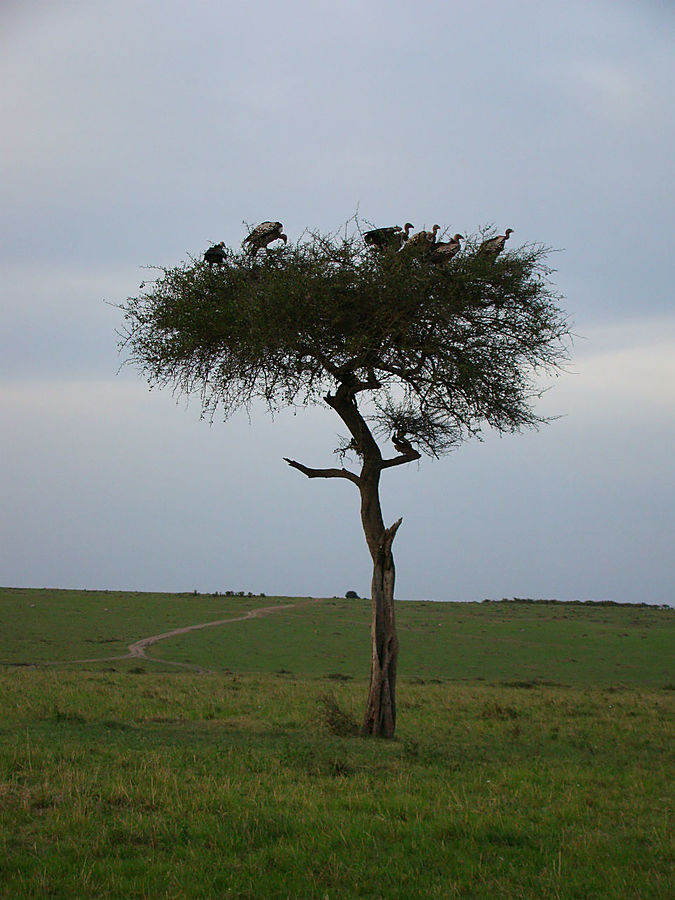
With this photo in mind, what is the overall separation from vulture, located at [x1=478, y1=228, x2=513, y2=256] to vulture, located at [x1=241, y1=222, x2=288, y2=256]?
420 centimetres

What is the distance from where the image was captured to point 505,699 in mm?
25328

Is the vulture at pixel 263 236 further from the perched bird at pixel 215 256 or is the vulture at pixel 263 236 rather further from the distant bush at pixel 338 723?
the distant bush at pixel 338 723

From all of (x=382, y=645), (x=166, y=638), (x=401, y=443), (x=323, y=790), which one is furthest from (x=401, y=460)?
(x=166, y=638)

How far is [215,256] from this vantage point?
61.2 feet

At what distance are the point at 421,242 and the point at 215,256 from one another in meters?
4.40

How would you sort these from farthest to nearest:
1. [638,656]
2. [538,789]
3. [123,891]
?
[638,656] < [538,789] < [123,891]

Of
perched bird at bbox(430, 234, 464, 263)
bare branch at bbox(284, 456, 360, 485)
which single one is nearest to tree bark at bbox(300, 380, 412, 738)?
bare branch at bbox(284, 456, 360, 485)

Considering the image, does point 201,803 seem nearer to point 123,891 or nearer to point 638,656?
point 123,891

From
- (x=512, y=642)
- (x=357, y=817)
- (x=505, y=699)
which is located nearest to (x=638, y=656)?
(x=512, y=642)

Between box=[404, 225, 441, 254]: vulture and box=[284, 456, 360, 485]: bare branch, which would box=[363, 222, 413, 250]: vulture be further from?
box=[284, 456, 360, 485]: bare branch

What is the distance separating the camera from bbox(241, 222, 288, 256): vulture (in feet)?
60.9

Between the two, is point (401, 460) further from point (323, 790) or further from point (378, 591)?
point (323, 790)

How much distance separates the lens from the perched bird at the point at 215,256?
18.7 m

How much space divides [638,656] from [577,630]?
10.7m
